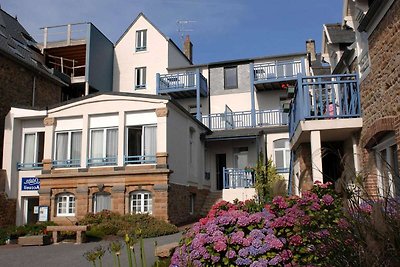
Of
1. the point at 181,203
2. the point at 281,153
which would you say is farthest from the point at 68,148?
the point at 281,153

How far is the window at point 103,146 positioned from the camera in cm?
1945

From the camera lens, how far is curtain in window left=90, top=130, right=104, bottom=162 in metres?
19.7

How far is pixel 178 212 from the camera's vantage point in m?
19.0

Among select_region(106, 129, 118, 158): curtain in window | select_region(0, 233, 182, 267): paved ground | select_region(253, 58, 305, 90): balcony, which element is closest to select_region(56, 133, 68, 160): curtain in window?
select_region(106, 129, 118, 158): curtain in window

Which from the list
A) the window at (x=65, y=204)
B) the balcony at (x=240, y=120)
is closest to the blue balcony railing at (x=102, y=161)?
the window at (x=65, y=204)

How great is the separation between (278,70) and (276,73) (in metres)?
0.26

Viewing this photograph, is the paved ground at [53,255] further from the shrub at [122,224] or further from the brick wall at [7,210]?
the brick wall at [7,210]

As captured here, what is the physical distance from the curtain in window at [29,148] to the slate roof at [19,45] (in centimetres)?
425

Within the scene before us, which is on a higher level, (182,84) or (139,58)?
(139,58)

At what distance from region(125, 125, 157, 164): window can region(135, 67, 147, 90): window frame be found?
12.1 metres

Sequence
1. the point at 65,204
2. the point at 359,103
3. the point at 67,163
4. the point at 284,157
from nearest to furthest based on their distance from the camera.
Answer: the point at 359,103
the point at 65,204
the point at 67,163
the point at 284,157

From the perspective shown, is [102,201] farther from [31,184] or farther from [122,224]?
[31,184]

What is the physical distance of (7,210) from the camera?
20219 mm

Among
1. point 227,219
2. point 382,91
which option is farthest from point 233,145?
point 227,219
